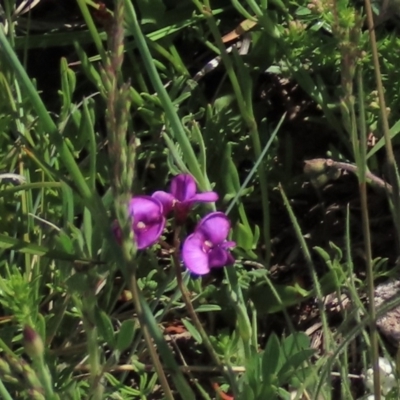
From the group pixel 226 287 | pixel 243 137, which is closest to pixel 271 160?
pixel 243 137

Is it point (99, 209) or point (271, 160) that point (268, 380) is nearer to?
point (99, 209)

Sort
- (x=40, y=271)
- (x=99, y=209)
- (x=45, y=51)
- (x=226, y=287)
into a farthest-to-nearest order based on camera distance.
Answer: (x=45, y=51)
(x=40, y=271)
(x=226, y=287)
(x=99, y=209)

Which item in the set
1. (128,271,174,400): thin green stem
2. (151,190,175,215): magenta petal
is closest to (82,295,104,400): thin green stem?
(128,271,174,400): thin green stem

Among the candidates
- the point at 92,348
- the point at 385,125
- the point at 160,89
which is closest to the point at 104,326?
the point at 92,348

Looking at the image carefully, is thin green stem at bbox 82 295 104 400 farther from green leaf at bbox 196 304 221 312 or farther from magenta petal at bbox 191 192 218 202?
green leaf at bbox 196 304 221 312

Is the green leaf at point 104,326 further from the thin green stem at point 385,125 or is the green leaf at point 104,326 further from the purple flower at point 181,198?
the thin green stem at point 385,125

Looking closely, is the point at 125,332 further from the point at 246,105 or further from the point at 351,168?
the point at 246,105
